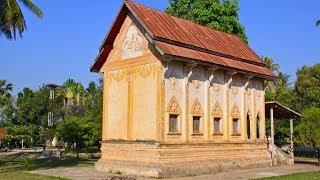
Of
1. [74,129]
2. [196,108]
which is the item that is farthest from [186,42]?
[74,129]

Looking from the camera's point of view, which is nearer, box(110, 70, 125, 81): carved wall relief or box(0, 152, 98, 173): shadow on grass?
box(110, 70, 125, 81): carved wall relief

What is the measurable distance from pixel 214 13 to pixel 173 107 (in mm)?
18037

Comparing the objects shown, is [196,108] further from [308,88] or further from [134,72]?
[308,88]

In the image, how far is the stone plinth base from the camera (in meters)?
20.4

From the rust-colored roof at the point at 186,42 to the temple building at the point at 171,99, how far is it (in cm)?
6

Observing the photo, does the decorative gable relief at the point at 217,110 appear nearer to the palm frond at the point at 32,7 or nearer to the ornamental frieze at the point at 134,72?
the ornamental frieze at the point at 134,72

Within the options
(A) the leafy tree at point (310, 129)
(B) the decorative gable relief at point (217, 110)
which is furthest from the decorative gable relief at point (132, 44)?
(A) the leafy tree at point (310, 129)

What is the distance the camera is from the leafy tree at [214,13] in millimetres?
36938

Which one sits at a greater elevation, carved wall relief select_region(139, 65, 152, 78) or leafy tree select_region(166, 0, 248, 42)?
leafy tree select_region(166, 0, 248, 42)

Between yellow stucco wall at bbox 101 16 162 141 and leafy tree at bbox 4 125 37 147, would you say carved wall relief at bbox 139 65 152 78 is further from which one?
leafy tree at bbox 4 125 37 147

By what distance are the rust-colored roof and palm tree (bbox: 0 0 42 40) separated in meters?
4.79

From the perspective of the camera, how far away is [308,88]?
45375 millimetres

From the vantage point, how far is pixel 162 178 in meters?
19.8

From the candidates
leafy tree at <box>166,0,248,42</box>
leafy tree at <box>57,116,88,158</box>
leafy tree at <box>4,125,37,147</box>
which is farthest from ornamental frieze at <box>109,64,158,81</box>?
leafy tree at <box>4,125,37,147</box>
